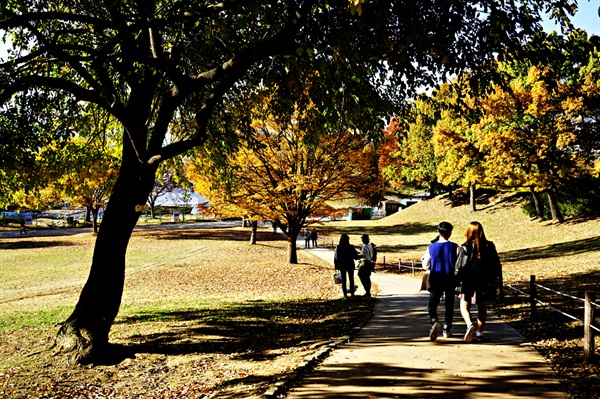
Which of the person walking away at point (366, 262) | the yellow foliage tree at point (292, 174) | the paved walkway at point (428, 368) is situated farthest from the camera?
the yellow foliage tree at point (292, 174)

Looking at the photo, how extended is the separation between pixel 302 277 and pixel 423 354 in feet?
43.4

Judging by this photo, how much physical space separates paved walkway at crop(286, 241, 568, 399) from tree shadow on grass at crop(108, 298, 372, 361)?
1.31 metres

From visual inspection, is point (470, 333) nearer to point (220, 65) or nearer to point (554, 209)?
point (220, 65)

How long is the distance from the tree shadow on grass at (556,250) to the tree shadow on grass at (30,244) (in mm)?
30827

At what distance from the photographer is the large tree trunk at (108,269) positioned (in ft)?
27.2

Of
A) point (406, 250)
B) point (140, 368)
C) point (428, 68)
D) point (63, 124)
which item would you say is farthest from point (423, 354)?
point (406, 250)

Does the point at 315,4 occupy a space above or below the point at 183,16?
above

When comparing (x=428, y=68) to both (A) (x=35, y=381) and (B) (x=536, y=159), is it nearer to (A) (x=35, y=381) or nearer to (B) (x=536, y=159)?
(A) (x=35, y=381)

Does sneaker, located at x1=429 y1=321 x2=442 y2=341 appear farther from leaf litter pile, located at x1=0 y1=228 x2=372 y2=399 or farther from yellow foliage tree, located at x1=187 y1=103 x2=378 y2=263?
yellow foliage tree, located at x1=187 y1=103 x2=378 y2=263

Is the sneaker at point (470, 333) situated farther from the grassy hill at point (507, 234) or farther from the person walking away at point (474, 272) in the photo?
the grassy hill at point (507, 234)

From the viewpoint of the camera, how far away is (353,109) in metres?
8.03

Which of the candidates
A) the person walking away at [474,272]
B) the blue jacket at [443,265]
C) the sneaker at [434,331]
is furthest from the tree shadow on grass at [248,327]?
the person walking away at [474,272]

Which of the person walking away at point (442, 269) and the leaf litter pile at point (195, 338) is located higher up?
the person walking away at point (442, 269)

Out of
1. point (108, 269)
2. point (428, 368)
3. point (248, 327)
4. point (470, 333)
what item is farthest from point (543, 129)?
point (108, 269)
